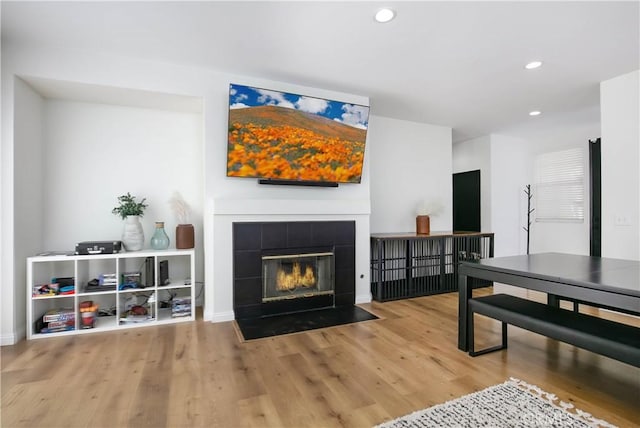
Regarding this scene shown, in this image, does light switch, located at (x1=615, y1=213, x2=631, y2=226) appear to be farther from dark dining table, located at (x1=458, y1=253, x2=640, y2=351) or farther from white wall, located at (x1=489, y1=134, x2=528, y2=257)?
white wall, located at (x1=489, y1=134, x2=528, y2=257)

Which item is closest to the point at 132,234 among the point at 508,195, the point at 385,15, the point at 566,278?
the point at 385,15

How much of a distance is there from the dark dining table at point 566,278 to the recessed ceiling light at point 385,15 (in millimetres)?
1883

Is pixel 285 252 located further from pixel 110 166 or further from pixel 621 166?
pixel 621 166

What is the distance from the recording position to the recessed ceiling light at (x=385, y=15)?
7.14 feet

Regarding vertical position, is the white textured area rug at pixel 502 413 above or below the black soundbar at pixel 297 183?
below

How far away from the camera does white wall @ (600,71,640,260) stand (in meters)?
3.20

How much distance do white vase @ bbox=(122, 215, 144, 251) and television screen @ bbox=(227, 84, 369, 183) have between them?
3.50ft

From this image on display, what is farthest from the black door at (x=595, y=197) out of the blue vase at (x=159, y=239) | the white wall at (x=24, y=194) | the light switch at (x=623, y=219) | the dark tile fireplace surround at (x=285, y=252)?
the white wall at (x=24, y=194)

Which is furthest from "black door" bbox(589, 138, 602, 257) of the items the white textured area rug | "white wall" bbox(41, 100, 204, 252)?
"white wall" bbox(41, 100, 204, 252)

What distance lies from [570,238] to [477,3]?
191 inches

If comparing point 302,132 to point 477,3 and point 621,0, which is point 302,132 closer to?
point 477,3

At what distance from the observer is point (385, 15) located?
2.23 m

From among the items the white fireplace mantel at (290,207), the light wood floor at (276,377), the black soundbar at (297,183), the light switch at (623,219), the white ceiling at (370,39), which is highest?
the white ceiling at (370,39)

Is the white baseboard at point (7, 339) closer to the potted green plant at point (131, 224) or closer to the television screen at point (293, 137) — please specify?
the potted green plant at point (131, 224)
